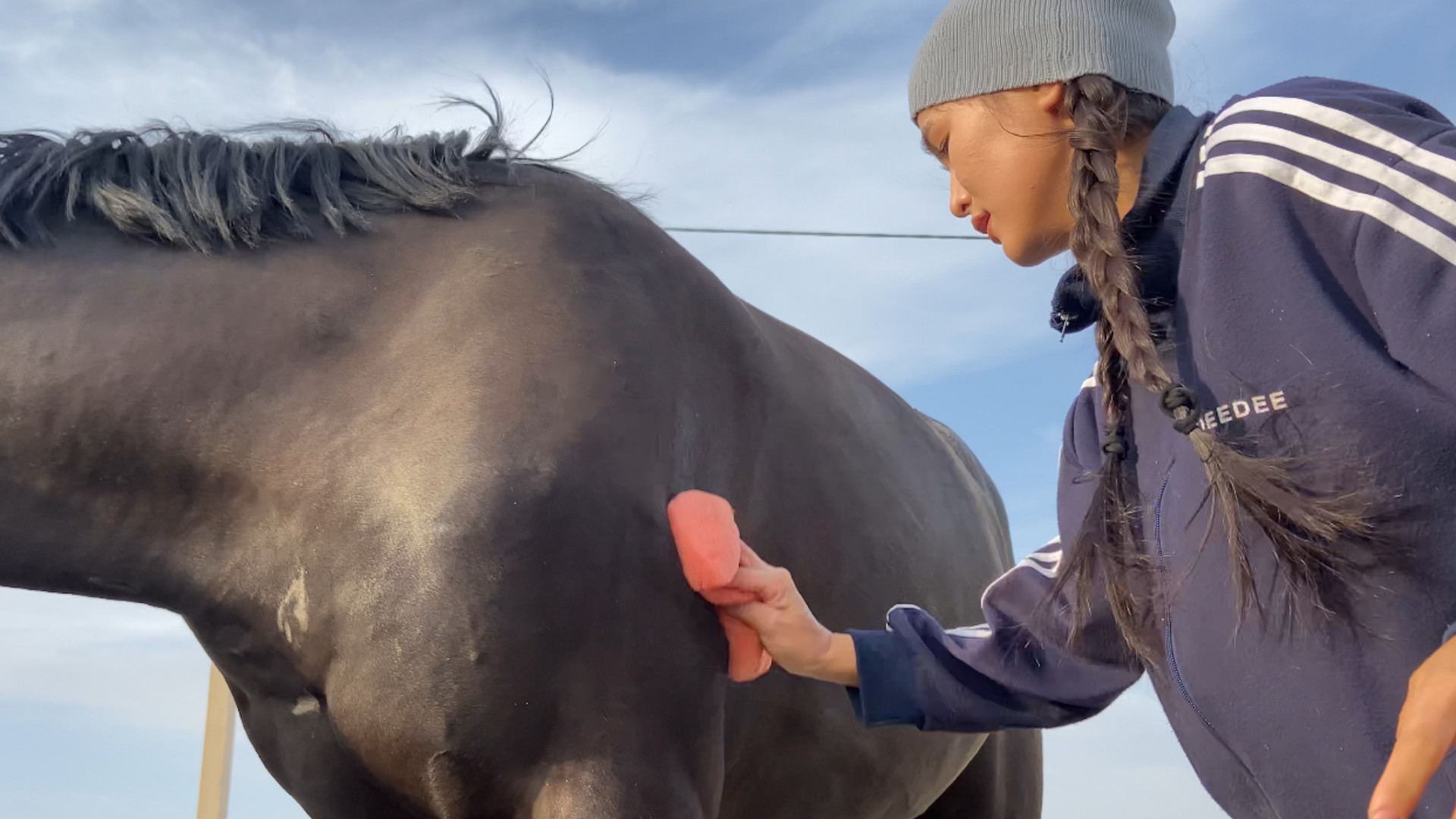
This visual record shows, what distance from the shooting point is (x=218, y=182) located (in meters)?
1.76

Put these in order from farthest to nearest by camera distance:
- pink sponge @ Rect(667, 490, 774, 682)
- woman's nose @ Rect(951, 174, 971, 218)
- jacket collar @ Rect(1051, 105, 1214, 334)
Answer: pink sponge @ Rect(667, 490, 774, 682), woman's nose @ Rect(951, 174, 971, 218), jacket collar @ Rect(1051, 105, 1214, 334)

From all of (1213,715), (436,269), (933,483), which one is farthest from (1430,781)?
(933,483)

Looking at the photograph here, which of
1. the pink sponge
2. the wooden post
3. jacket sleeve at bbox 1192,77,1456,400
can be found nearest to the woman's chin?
jacket sleeve at bbox 1192,77,1456,400

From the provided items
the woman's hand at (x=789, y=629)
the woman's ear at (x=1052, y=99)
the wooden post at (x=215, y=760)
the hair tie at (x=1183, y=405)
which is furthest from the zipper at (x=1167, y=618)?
the wooden post at (x=215, y=760)

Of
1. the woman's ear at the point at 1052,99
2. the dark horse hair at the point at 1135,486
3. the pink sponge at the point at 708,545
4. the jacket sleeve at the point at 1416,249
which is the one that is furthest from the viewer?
the pink sponge at the point at 708,545

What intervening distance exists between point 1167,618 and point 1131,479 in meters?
0.16

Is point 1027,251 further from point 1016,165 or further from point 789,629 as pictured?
point 789,629

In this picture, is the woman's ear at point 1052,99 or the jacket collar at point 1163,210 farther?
the woman's ear at point 1052,99

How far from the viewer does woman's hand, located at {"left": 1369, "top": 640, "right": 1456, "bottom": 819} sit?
815mm

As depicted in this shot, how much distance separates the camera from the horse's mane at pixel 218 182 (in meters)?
1.70

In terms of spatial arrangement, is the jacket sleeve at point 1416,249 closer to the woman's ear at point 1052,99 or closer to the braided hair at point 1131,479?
the braided hair at point 1131,479

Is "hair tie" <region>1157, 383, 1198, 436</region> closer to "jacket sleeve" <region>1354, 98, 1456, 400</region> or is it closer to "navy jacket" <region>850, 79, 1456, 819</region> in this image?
"navy jacket" <region>850, 79, 1456, 819</region>

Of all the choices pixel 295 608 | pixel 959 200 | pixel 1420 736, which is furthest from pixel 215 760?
pixel 1420 736

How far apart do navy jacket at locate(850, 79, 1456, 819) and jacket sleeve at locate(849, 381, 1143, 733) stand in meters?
0.23
